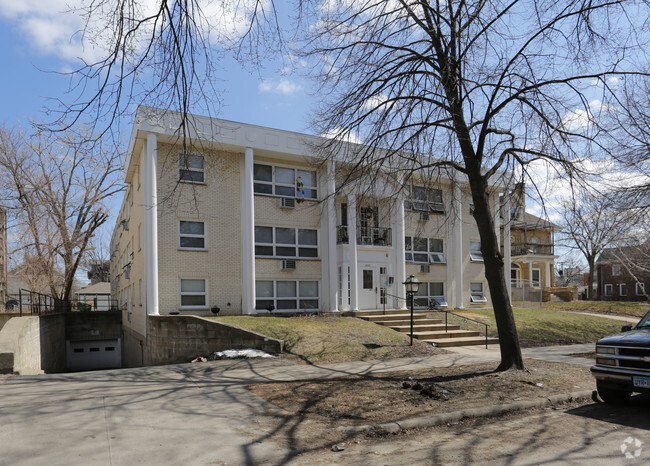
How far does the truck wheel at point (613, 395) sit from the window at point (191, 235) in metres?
15.1

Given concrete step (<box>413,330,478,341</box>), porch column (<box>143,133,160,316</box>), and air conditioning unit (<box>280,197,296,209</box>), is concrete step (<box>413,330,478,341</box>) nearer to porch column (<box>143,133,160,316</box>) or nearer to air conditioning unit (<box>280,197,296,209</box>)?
air conditioning unit (<box>280,197,296,209</box>)

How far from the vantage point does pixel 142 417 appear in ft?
23.3

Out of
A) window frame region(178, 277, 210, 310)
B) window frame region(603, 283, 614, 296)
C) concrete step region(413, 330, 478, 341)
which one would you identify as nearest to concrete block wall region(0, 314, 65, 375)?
window frame region(178, 277, 210, 310)

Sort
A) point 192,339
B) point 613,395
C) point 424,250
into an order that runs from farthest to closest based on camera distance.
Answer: point 424,250
point 192,339
point 613,395

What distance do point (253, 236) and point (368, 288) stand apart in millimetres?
6298

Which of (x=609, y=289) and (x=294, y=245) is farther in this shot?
(x=609, y=289)

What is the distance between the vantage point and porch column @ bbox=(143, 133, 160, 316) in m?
18.1

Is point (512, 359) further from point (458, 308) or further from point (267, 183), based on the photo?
point (458, 308)

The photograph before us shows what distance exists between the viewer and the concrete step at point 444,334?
56.2 feet

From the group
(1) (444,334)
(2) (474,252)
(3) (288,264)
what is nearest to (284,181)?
(3) (288,264)

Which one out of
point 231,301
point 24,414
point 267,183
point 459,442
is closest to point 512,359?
point 459,442

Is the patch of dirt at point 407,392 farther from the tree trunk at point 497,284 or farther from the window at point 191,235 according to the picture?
the window at point 191,235

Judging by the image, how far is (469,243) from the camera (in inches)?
1084

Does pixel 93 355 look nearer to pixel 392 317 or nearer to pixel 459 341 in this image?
pixel 392 317
